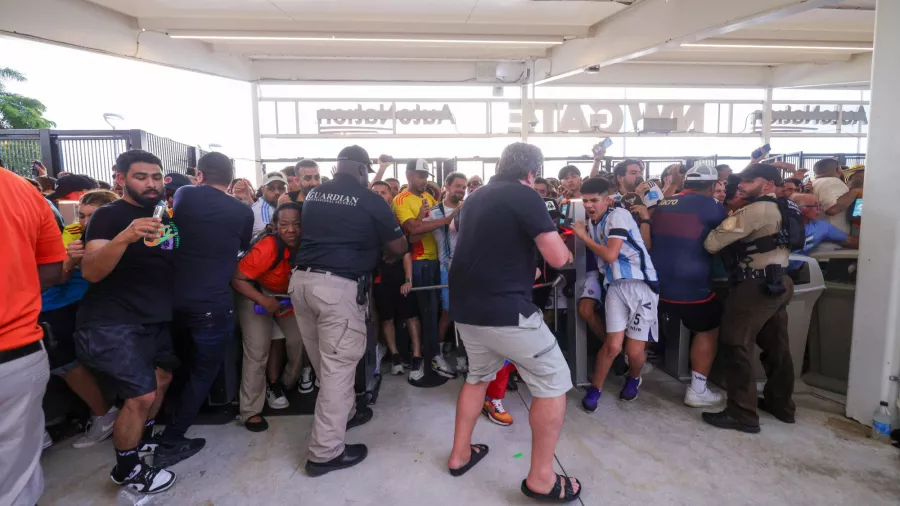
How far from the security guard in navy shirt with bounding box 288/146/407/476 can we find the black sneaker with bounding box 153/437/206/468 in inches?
31.2

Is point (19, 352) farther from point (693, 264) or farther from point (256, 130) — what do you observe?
point (256, 130)

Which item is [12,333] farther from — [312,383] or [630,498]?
[630,498]

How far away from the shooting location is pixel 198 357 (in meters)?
2.89

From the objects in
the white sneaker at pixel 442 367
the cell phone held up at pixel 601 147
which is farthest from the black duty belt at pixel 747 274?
the white sneaker at pixel 442 367

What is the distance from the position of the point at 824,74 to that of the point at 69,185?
13.8m

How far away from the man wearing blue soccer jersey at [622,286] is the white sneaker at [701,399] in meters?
0.42

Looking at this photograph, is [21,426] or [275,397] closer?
[21,426]

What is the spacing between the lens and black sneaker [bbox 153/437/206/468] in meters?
2.85

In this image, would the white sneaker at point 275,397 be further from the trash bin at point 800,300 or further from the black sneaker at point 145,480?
the trash bin at point 800,300

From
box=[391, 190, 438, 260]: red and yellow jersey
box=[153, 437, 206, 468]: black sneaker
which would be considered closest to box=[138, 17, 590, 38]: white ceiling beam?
box=[391, 190, 438, 260]: red and yellow jersey

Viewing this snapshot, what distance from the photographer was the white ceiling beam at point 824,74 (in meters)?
10.3

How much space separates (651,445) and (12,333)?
3199mm

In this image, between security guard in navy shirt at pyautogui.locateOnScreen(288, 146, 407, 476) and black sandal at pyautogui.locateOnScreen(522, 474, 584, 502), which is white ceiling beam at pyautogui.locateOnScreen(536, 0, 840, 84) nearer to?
security guard in navy shirt at pyautogui.locateOnScreen(288, 146, 407, 476)

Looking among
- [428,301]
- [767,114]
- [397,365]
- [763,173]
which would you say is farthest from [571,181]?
[767,114]
